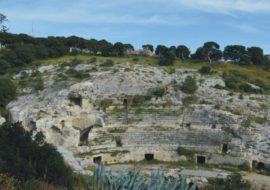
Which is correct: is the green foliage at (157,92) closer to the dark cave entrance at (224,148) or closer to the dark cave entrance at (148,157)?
the dark cave entrance at (148,157)

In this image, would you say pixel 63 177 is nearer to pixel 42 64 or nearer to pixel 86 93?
pixel 86 93

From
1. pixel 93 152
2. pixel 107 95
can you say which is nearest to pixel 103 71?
pixel 107 95

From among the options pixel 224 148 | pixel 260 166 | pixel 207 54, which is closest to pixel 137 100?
pixel 224 148

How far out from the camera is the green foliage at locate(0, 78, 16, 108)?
129 ft

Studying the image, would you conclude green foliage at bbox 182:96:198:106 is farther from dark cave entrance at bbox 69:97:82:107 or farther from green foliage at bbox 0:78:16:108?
green foliage at bbox 0:78:16:108

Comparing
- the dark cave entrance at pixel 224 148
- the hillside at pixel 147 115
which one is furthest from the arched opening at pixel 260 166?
the dark cave entrance at pixel 224 148

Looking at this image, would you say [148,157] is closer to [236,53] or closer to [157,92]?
[157,92]

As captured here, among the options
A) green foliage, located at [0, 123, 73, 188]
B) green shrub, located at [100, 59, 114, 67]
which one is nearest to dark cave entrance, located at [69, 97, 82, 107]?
green shrub, located at [100, 59, 114, 67]

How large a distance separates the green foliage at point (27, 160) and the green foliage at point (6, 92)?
23543 mm

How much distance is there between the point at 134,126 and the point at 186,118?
3.93m

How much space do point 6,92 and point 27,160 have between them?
26.7 meters

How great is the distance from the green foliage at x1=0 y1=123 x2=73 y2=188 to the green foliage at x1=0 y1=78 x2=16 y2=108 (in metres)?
23.5

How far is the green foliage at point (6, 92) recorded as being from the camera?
3928cm

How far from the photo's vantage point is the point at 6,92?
3978cm
